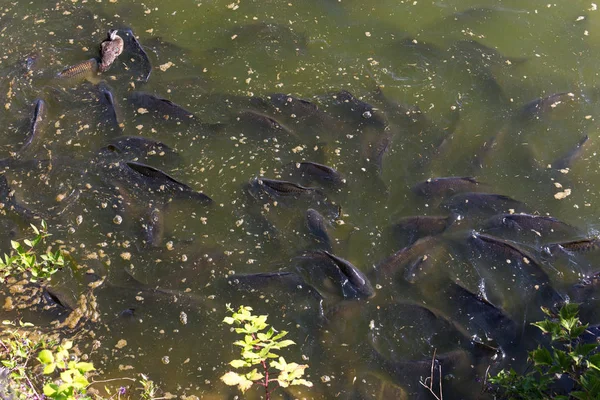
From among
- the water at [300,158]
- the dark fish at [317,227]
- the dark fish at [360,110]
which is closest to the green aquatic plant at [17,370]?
the water at [300,158]

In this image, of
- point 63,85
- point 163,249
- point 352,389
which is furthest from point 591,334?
point 63,85

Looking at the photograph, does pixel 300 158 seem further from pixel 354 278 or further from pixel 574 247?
pixel 574 247

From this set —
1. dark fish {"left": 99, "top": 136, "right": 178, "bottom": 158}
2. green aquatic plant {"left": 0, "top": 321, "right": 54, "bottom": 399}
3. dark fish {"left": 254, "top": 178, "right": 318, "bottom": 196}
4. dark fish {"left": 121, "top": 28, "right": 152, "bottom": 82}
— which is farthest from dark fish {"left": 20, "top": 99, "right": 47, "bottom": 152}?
dark fish {"left": 254, "top": 178, "right": 318, "bottom": 196}

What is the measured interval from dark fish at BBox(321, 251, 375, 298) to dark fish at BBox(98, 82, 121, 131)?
107 inches

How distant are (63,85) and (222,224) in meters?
2.66

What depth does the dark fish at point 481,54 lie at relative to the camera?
21.9 ft

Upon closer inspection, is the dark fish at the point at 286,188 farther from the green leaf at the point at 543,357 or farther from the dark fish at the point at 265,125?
the green leaf at the point at 543,357

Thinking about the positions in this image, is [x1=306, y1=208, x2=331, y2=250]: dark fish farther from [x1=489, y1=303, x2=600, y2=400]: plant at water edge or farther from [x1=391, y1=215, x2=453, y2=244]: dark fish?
[x1=489, y1=303, x2=600, y2=400]: plant at water edge

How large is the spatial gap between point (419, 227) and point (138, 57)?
3730mm

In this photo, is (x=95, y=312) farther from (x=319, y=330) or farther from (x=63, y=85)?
(x=63, y=85)

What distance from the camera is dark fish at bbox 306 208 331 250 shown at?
5039 millimetres

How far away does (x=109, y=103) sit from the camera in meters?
6.13

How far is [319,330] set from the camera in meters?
4.53

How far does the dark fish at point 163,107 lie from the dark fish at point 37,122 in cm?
92
